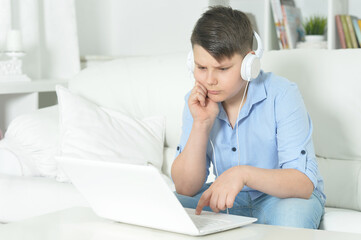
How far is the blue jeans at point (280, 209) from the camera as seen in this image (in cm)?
125

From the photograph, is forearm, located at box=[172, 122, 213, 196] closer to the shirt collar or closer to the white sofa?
the shirt collar

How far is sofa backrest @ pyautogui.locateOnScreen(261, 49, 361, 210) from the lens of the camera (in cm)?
182

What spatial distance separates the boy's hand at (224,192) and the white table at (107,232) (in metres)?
0.09

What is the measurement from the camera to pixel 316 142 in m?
1.88

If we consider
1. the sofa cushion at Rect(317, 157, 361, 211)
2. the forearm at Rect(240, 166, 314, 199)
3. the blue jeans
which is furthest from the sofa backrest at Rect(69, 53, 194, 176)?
the forearm at Rect(240, 166, 314, 199)

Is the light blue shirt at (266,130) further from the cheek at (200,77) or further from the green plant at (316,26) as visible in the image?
the green plant at (316,26)

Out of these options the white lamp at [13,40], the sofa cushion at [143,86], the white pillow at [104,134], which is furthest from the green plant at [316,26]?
the white lamp at [13,40]

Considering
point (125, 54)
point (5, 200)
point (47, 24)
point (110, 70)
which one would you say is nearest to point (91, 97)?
point (110, 70)

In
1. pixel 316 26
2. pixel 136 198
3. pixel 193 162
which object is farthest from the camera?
pixel 316 26

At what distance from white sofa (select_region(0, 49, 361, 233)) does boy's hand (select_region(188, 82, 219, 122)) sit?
0.43 m

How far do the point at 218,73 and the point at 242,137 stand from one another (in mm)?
220

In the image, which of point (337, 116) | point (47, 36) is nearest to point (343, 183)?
point (337, 116)

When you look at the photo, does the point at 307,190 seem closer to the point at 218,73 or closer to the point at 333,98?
the point at 218,73

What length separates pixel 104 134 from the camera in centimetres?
209
